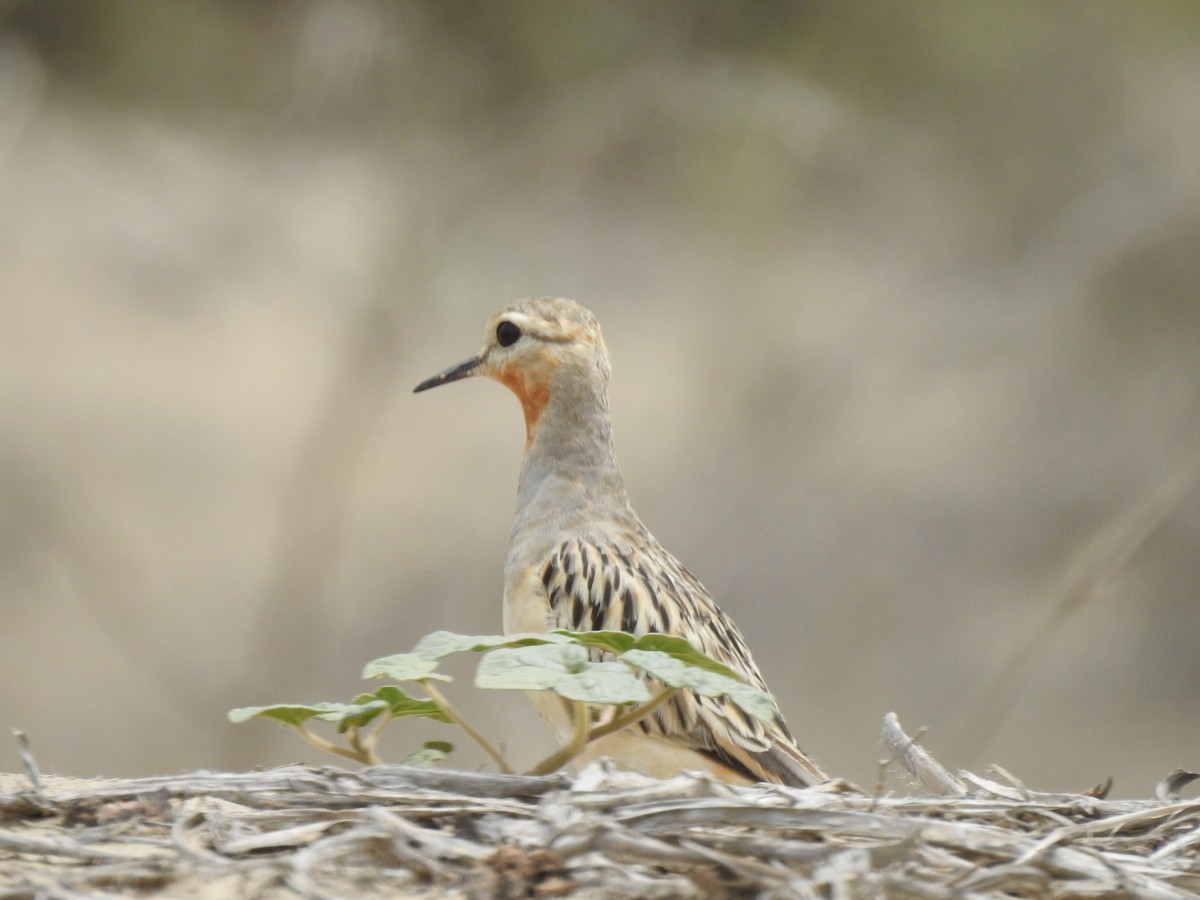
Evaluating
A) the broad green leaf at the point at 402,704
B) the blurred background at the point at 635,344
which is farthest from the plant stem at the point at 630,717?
the blurred background at the point at 635,344

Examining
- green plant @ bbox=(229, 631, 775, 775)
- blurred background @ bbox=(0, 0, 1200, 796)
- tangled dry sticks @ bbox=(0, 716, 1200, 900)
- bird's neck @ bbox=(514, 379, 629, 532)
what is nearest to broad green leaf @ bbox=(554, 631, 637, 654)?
green plant @ bbox=(229, 631, 775, 775)

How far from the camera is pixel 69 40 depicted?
374cm

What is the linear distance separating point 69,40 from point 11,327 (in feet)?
2.80

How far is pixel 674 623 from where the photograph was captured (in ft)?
4.58

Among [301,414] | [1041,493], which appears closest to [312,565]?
[301,414]

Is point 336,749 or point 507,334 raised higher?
point 507,334

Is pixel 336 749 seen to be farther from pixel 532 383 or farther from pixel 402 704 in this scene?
pixel 532 383

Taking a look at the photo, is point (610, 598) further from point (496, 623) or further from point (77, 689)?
point (77, 689)

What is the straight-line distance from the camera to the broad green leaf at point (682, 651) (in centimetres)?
89

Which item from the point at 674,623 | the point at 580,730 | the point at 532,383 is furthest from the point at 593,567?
the point at 580,730

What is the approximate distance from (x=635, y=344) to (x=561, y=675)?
346 cm

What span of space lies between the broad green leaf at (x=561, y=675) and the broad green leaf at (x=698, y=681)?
12 millimetres

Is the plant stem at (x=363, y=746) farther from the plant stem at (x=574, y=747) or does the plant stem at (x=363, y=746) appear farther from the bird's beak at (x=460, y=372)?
the bird's beak at (x=460, y=372)

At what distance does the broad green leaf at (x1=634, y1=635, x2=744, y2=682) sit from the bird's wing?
0.34 m
